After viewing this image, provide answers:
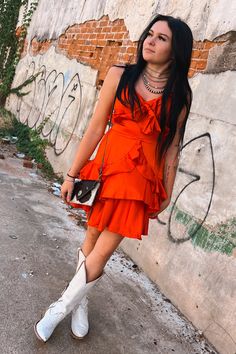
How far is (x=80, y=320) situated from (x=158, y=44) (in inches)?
67.0

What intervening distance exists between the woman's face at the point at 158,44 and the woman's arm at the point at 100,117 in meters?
0.19

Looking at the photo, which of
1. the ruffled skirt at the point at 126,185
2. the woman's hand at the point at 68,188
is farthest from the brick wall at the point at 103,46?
the woman's hand at the point at 68,188

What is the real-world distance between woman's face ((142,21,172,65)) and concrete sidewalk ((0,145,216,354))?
5.64 ft

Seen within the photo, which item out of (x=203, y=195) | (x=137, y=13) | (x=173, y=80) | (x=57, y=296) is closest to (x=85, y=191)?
(x=173, y=80)

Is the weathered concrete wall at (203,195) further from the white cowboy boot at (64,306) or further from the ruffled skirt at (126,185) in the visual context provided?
the white cowboy boot at (64,306)

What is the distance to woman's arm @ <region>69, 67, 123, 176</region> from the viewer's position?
233 centimetres

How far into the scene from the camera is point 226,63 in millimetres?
3238

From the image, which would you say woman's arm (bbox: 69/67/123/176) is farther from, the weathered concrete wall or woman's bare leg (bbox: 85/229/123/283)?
the weathered concrete wall

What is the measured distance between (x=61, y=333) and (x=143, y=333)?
0.62m

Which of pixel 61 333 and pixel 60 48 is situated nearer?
pixel 61 333

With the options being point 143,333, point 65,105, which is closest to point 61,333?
point 143,333

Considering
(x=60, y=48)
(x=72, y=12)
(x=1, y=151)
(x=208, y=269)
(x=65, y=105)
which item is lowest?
(x=1, y=151)

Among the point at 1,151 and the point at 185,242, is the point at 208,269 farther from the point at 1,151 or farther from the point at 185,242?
the point at 1,151

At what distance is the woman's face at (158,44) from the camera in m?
2.23
